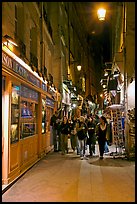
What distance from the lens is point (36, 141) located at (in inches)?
558

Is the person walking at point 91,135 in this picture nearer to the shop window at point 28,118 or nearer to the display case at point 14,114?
the shop window at point 28,118

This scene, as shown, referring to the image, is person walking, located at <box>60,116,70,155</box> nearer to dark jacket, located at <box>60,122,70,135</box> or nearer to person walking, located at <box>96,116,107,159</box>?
dark jacket, located at <box>60,122,70,135</box>

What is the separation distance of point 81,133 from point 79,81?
25411 millimetres

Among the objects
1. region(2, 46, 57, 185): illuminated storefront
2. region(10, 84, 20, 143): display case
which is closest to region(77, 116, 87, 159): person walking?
region(2, 46, 57, 185): illuminated storefront

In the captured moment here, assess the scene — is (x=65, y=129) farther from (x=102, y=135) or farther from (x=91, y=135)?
(x=102, y=135)

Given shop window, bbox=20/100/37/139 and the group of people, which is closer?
shop window, bbox=20/100/37/139

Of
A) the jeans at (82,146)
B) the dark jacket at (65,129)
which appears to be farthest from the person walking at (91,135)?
the dark jacket at (65,129)

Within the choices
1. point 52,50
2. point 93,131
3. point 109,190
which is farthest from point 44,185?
point 52,50

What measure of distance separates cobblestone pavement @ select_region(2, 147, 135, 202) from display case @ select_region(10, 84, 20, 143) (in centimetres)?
136

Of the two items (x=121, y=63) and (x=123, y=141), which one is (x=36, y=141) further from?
(x=121, y=63)

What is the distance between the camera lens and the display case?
31.1 feet

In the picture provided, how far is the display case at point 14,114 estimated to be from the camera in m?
9.48

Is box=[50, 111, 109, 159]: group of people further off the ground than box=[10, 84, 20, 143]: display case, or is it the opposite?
box=[10, 84, 20, 143]: display case

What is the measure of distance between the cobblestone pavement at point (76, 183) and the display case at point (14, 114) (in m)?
1.36
